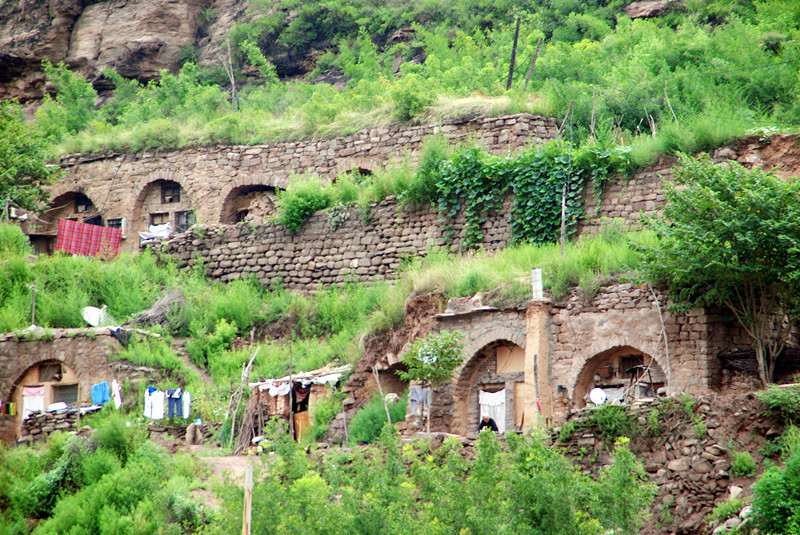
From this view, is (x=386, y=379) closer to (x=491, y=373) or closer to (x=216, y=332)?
(x=491, y=373)

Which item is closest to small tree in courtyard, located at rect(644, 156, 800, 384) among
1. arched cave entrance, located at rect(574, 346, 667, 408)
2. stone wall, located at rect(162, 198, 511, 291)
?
arched cave entrance, located at rect(574, 346, 667, 408)

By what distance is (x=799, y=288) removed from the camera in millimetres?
12922

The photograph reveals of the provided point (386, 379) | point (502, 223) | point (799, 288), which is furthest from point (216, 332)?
point (799, 288)

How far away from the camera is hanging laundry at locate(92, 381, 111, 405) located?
18312mm

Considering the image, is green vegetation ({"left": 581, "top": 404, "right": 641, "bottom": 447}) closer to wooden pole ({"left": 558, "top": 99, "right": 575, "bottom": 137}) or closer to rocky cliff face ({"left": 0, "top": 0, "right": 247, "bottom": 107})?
wooden pole ({"left": 558, "top": 99, "right": 575, "bottom": 137})

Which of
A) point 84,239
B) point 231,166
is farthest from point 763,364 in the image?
point 84,239

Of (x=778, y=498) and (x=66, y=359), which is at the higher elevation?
(x=66, y=359)

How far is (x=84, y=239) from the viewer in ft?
84.4

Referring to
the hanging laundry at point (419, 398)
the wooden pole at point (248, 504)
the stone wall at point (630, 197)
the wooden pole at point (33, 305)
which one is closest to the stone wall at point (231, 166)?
the stone wall at point (630, 197)

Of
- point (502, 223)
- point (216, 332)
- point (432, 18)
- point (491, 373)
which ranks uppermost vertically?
point (432, 18)

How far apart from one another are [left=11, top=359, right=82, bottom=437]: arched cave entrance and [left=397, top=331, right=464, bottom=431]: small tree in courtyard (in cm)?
733

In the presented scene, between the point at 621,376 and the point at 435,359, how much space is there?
279cm

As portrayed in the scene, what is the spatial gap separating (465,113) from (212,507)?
1143 centimetres

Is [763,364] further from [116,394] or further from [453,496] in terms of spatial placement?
[116,394]
